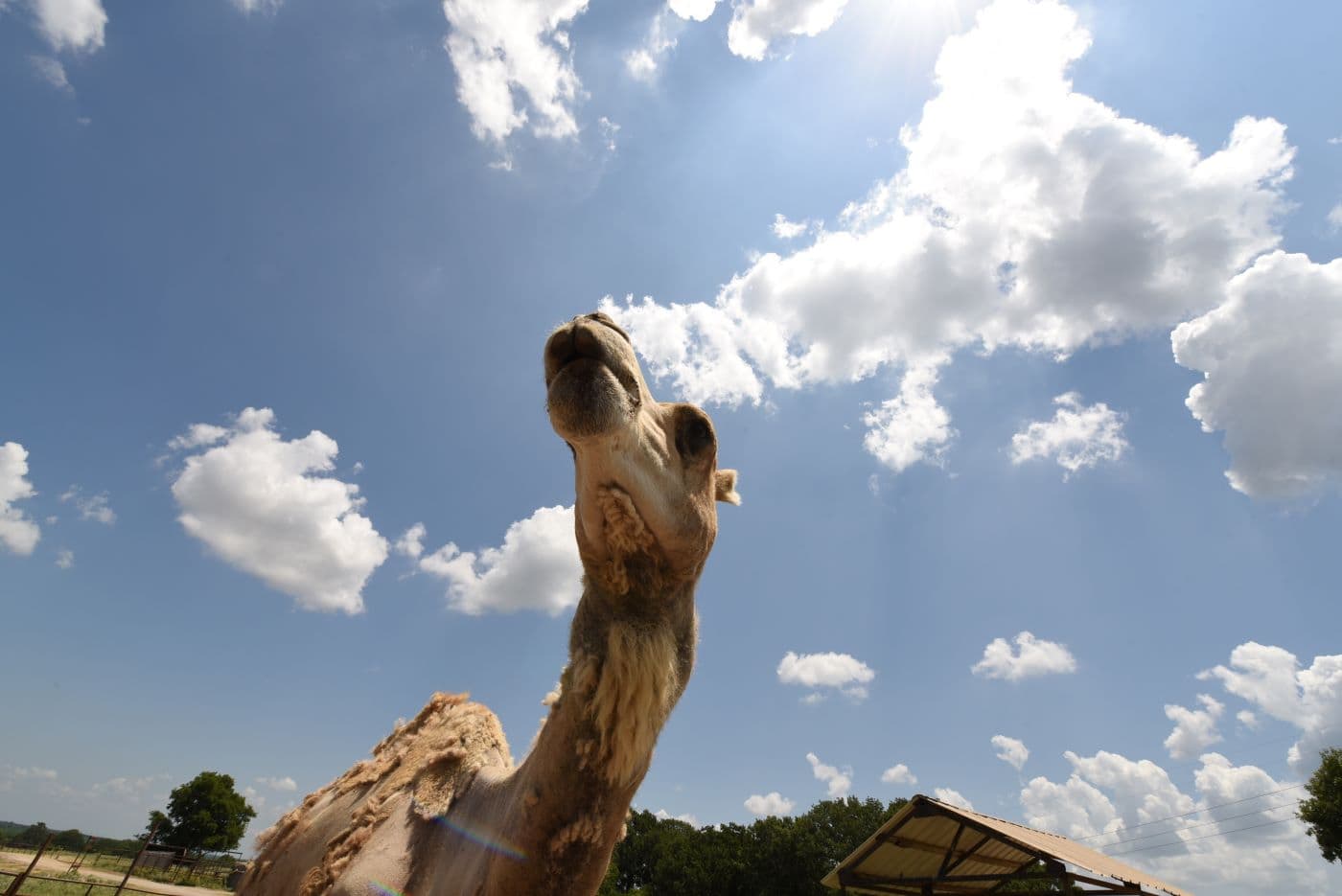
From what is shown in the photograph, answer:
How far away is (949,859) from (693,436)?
1024 cm

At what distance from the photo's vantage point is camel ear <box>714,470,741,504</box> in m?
3.99

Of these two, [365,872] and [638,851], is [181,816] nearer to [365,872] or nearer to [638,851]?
[638,851]

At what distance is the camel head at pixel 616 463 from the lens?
2.53 m

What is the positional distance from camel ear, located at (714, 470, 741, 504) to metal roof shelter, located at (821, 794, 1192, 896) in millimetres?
7404

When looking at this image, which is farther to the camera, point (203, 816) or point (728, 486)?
point (203, 816)

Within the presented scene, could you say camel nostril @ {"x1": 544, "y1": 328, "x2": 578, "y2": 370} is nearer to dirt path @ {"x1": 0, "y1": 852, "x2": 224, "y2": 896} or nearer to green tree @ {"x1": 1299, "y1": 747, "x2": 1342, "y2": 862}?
dirt path @ {"x1": 0, "y1": 852, "x2": 224, "y2": 896}

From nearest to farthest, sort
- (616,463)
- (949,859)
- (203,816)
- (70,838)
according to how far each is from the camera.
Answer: (616,463)
(949,859)
(70,838)
(203,816)

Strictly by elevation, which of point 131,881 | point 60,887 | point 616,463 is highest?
point 616,463

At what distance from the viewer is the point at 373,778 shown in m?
4.43

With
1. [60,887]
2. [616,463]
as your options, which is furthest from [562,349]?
[60,887]

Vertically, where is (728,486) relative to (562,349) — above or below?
above

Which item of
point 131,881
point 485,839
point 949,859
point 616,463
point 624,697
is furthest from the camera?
point 131,881

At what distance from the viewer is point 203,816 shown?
191 feet

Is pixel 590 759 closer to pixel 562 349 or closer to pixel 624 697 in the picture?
pixel 624 697
